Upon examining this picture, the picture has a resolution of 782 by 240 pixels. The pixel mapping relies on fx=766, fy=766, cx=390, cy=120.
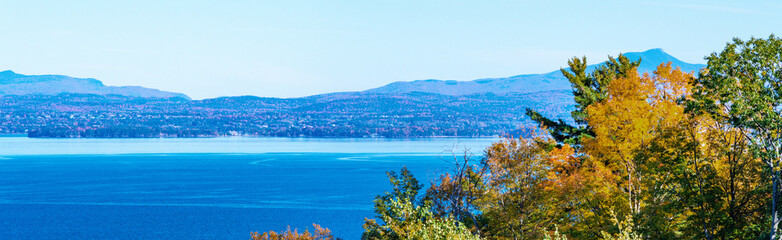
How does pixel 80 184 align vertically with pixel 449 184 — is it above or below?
below

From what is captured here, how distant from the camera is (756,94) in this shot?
19.8 m

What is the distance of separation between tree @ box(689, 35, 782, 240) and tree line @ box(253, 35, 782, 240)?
0.03 m

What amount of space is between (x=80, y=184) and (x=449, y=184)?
444 feet

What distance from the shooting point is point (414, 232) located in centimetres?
2052

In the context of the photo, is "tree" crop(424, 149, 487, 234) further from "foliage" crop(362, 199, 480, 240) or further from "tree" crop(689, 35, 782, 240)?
"tree" crop(689, 35, 782, 240)

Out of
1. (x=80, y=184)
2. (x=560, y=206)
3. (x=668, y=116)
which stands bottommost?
(x=80, y=184)

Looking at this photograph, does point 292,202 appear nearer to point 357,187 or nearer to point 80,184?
point 357,187

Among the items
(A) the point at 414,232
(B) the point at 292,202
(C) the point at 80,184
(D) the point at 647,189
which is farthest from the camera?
(C) the point at 80,184

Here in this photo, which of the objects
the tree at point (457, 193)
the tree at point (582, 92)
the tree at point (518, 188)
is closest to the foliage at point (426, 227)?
the tree at point (457, 193)

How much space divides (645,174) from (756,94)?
7741 mm

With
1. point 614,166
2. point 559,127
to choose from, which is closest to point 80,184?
point 559,127

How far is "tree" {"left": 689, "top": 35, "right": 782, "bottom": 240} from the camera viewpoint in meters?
19.9

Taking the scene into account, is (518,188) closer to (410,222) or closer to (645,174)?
(645,174)

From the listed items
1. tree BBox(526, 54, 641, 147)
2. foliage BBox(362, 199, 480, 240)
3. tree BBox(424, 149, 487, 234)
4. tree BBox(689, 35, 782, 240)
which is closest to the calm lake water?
tree BBox(526, 54, 641, 147)
